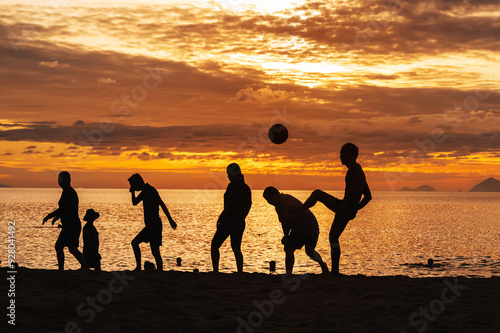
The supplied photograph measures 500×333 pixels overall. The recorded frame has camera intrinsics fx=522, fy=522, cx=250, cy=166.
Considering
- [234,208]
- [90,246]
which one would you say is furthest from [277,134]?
[90,246]

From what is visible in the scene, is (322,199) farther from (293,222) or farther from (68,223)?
(68,223)

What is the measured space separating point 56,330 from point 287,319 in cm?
315

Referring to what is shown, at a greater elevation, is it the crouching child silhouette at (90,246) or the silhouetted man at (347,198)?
the silhouetted man at (347,198)

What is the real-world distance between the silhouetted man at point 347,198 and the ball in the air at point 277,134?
12.4 feet

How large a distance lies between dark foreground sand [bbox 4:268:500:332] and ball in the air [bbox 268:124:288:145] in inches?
177

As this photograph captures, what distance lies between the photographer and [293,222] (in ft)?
34.8

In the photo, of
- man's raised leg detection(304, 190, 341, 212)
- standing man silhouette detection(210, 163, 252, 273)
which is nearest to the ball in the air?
standing man silhouette detection(210, 163, 252, 273)

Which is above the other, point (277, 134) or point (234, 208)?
point (277, 134)

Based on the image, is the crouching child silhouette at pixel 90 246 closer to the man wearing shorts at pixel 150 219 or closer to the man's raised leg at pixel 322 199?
the man wearing shorts at pixel 150 219

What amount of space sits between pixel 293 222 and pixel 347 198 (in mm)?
1282

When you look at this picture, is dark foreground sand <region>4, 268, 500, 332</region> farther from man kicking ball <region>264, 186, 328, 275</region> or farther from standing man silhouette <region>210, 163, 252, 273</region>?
standing man silhouette <region>210, 163, 252, 273</region>

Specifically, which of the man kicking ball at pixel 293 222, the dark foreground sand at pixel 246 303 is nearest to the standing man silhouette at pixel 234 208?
the man kicking ball at pixel 293 222

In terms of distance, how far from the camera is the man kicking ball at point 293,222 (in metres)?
10.5

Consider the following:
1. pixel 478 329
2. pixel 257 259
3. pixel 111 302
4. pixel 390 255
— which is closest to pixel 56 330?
pixel 111 302
